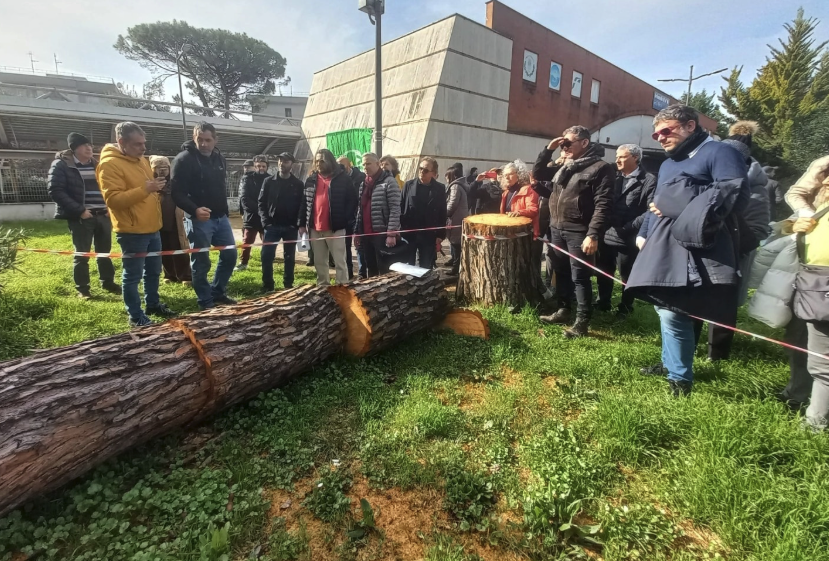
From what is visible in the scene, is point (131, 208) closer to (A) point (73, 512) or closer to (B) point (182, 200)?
(B) point (182, 200)

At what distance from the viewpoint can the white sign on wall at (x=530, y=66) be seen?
15.1 m

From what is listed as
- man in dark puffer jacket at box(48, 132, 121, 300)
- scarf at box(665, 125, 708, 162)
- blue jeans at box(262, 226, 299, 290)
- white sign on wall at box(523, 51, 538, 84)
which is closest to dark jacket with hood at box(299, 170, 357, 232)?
blue jeans at box(262, 226, 299, 290)

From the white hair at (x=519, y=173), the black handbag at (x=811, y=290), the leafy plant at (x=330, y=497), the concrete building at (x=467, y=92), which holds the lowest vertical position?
the leafy plant at (x=330, y=497)

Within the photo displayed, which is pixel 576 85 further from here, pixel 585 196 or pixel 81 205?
pixel 81 205

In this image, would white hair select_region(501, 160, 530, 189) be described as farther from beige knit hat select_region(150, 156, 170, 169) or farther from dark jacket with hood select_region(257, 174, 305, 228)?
beige knit hat select_region(150, 156, 170, 169)

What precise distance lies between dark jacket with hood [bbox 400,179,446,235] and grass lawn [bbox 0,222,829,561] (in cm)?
281

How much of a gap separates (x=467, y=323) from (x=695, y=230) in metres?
2.06

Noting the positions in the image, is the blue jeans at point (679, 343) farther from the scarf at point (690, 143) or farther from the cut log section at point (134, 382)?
the cut log section at point (134, 382)

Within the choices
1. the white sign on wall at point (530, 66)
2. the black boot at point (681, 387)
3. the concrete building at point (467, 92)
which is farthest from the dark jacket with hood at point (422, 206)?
the white sign on wall at point (530, 66)

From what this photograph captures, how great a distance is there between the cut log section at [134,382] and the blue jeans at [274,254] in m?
2.50

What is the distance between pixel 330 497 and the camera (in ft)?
6.48

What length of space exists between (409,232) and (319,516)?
3960 millimetres

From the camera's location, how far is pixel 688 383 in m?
2.69

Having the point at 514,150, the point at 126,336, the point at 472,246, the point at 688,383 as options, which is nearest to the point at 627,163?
the point at 472,246
